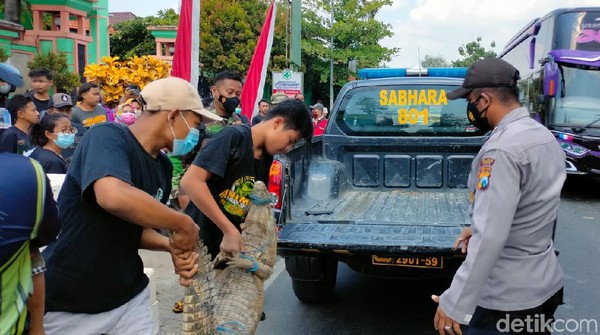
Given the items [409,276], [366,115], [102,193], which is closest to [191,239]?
[102,193]

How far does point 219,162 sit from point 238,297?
0.72 m

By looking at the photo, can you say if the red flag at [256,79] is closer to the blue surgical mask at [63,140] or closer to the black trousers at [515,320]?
the blue surgical mask at [63,140]

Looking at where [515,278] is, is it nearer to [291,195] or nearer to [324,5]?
[291,195]

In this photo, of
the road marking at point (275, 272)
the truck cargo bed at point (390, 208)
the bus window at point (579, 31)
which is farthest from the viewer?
the bus window at point (579, 31)

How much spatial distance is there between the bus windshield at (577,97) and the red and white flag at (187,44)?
27.1 ft

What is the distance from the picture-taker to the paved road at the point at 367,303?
14.8ft

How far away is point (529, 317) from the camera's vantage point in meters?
2.30

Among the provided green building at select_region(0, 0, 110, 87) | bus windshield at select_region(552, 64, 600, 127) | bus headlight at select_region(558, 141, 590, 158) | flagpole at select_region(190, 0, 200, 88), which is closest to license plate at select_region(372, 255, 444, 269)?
flagpole at select_region(190, 0, 200, 88)

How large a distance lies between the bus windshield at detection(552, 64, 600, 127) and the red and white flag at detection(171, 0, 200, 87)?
826 cm

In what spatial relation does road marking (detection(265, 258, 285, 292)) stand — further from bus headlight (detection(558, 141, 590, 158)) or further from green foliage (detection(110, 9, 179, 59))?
green foliage (detection(110, 9, 179, 59))

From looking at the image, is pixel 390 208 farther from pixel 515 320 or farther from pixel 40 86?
pixel 40 86

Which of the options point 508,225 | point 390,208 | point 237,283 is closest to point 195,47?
point 390,208

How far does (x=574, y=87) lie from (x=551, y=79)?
19.7 inches

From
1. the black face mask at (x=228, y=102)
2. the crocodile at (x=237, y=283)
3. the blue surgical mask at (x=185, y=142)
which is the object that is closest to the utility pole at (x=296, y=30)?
the black face mask at (x=228, y=102)
